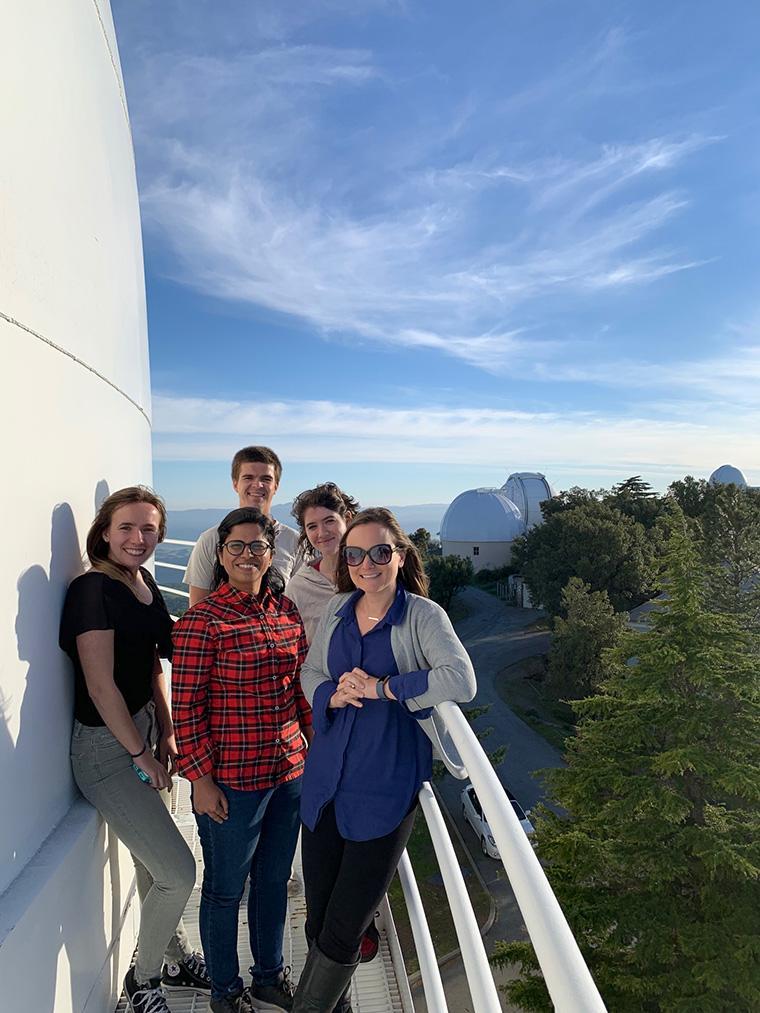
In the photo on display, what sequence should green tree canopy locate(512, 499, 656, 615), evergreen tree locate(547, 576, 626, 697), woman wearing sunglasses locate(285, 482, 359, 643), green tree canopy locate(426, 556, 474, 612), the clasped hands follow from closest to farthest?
the clasped hands → woman wearing sunglasses locate(285, 482, 359, 643) → evergreen tree locate(547, 576, 626, 697) → green tree canopy locate(512, 499, 656, 615) → green tree canopy locate(426, 556, 474, 612)

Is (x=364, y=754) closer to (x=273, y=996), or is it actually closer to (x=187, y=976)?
(x=273, y=996)

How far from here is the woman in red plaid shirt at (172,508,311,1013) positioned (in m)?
2.19

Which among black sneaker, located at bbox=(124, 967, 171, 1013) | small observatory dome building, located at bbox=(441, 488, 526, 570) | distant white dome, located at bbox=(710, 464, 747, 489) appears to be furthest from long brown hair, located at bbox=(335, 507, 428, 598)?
distant white dome, located at bbox=(710, 464, 747, 489)

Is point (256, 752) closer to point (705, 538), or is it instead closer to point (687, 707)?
point (687, 707)

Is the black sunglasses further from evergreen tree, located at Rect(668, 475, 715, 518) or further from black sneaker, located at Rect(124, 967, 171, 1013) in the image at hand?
evergreen tree, located at Rect(668, 475, 715, 518)

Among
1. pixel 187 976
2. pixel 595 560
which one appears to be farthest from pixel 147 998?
pixel 595 560

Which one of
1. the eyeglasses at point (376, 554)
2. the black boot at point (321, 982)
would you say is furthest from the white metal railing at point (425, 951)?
the eyeglasses at point (376, 554)

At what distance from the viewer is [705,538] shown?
24562mm

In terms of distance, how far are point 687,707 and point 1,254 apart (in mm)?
10319

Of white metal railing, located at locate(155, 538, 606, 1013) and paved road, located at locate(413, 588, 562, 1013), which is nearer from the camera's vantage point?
white metal railing, located at locate(155, 538, 606, 1013)

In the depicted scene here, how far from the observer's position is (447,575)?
105 feet

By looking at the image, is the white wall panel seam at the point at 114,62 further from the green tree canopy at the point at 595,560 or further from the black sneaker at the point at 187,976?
the green tree canopy at the point at 595,560

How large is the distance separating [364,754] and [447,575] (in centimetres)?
3014

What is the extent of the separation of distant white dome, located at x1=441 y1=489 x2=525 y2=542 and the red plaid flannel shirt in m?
41.3
